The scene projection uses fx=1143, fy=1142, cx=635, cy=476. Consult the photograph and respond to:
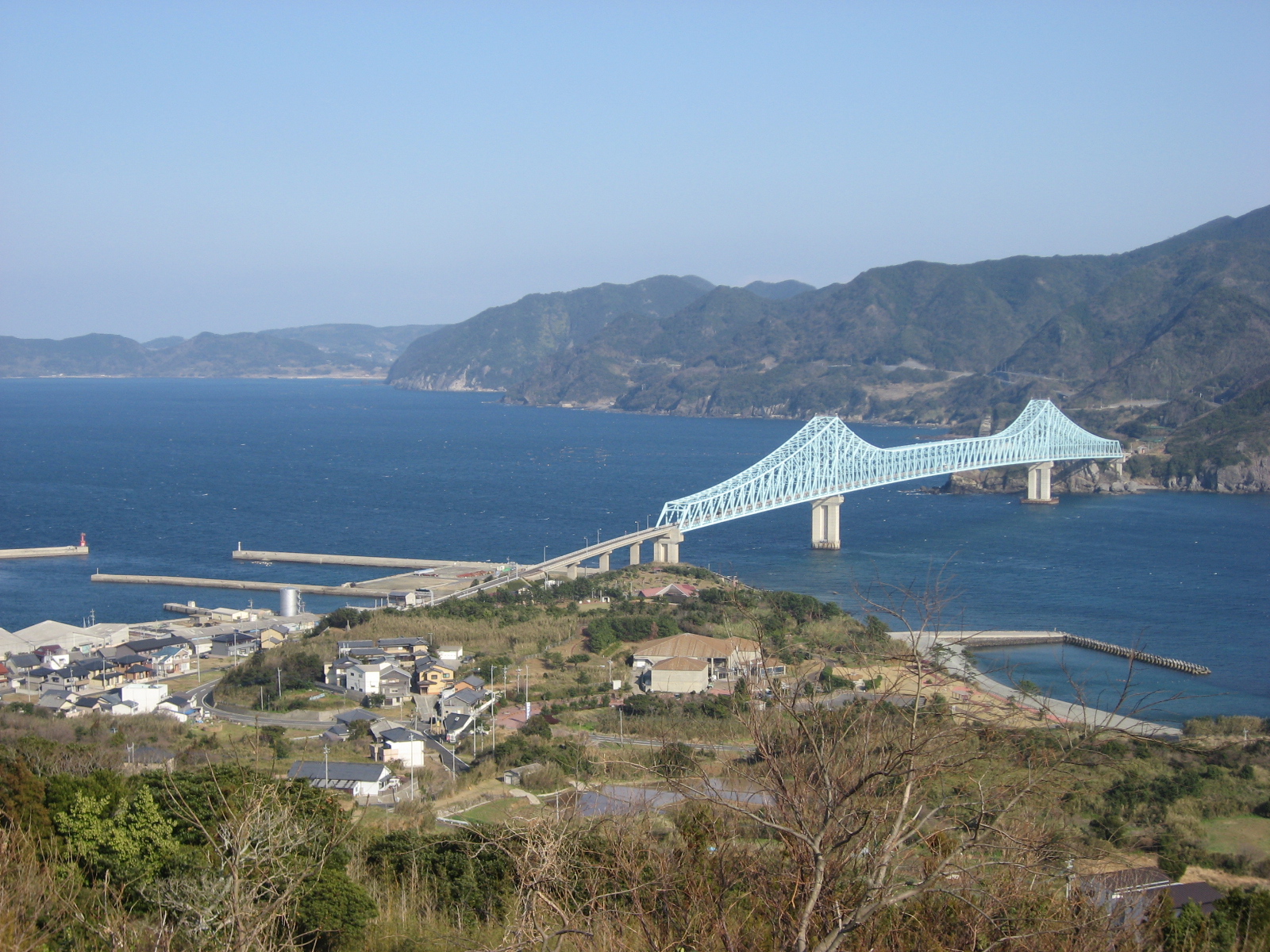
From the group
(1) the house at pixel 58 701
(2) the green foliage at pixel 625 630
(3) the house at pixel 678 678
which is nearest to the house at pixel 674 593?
(2) the green foliage at pixel 625 630

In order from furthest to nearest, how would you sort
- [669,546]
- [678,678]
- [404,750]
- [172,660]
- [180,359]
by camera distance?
[180,359]
[669,546]
[172,660]
[678,678]
[404,750]

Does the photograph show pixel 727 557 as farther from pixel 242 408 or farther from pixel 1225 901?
pixel 242 408

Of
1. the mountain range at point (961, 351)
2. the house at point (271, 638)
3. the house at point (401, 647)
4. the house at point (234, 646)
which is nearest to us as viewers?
the house at point (401, 647)

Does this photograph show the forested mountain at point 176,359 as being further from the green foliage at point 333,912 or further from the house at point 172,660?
the green foliage at point 333,912

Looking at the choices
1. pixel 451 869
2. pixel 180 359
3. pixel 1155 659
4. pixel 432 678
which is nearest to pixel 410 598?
pixel 432 678

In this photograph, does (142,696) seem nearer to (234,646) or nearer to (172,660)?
(172,660)

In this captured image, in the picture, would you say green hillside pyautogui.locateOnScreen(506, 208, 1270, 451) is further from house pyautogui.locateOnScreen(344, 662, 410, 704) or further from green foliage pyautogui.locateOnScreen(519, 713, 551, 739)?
green foliage pyautogui.locateOnScreen(519, 713, 551, 739)
